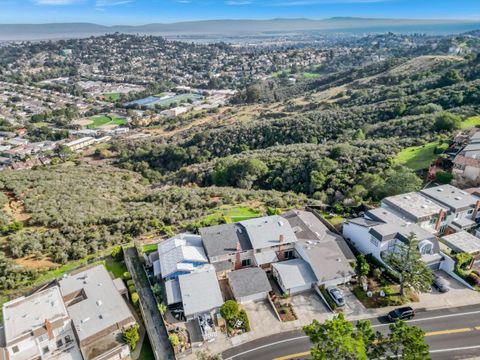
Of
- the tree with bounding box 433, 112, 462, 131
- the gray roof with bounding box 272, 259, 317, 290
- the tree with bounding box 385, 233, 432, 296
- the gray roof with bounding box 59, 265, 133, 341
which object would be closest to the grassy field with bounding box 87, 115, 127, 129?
the tree with bounding box 433, 112, 462, 131

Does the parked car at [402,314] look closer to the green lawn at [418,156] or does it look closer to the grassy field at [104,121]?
the green lawn at [418,156]

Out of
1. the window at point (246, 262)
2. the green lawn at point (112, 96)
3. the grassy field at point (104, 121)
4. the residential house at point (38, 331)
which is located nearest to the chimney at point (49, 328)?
the residential house at point (38, 331)

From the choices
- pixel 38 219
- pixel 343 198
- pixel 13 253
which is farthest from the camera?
pixel 343 198

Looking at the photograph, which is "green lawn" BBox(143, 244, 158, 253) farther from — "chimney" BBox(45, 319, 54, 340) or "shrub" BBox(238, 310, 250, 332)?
"shrub" BBox(238, 310, 250, 332)

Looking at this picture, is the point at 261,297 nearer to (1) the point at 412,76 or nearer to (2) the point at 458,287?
(2) the point at 458,287

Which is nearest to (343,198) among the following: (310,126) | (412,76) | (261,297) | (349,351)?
(261,297)

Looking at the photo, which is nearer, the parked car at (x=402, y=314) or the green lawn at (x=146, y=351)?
the green lawn at (x=146, y=351)

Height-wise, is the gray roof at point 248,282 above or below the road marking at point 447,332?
above
